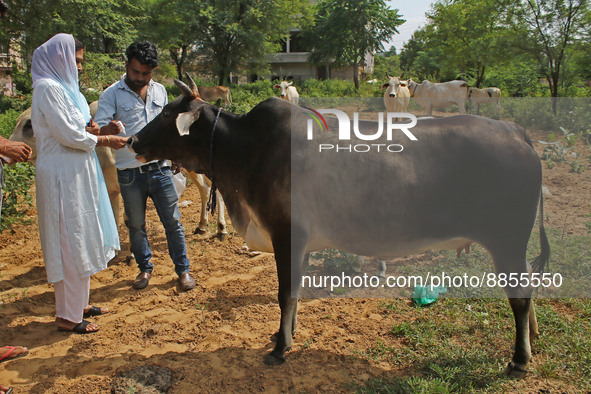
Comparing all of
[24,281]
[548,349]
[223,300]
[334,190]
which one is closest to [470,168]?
[334,190]

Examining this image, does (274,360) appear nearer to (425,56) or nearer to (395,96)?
(395,96)

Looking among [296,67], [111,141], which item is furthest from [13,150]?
[296,67]

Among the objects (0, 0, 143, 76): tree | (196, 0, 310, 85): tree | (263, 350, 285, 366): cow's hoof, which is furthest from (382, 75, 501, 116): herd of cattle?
(196, 0, 310, 85): tree

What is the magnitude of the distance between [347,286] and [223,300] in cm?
118

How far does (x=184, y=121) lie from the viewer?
306 centimetres

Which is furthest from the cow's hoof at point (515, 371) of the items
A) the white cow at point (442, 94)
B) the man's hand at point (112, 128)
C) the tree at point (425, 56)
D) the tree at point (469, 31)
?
the tree at point (425, 56)

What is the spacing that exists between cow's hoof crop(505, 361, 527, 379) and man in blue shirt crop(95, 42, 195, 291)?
2.79 meters

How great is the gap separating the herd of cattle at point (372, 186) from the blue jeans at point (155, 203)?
837mm

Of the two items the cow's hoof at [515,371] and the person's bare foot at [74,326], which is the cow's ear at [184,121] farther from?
the cow's hoof at [515,371]

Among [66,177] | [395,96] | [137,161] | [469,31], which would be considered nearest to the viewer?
[66,177]

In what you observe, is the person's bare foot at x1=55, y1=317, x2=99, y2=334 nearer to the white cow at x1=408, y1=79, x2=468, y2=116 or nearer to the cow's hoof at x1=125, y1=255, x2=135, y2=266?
the cow's hoof at x1=125, y1=255, x2=135, y2=266

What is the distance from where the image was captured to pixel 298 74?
40.3 metres

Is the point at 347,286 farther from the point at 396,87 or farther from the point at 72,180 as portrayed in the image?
the point at 396,87

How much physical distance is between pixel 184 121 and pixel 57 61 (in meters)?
1.07
